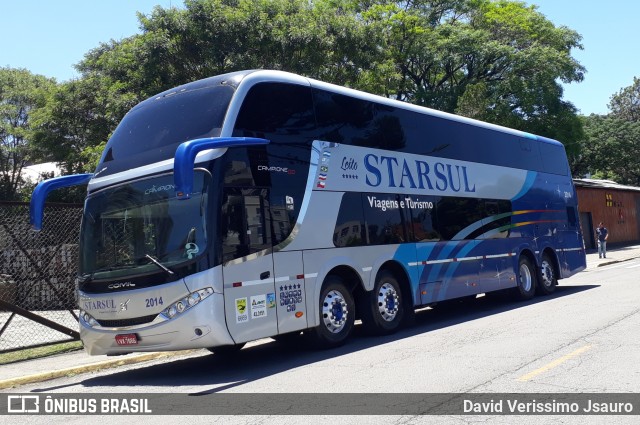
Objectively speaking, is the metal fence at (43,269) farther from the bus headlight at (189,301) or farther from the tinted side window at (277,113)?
the tinted side window at (277,113)

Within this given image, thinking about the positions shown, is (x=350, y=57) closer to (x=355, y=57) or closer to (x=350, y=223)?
(x=355, y=57)

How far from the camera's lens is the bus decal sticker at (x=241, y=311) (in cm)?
901

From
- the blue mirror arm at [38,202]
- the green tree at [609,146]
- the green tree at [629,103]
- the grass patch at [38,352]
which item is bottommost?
the grass patch at [38,352]

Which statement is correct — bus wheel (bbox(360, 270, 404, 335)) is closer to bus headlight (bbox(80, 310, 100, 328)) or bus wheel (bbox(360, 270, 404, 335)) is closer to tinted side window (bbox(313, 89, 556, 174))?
tinted side window (bbox(313, 89, 556, 174))

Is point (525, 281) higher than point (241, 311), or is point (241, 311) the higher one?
point (241, 311)

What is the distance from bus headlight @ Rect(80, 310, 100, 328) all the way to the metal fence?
274cm

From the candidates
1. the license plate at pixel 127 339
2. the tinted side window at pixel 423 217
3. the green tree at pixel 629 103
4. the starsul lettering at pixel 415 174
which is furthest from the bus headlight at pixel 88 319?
the green tree at pixel 629 103

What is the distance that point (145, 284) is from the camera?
8922 millimetres

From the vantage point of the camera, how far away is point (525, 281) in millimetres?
16562

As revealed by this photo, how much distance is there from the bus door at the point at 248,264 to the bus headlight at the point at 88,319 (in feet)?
6.87

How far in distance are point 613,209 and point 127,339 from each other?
39.4 metres

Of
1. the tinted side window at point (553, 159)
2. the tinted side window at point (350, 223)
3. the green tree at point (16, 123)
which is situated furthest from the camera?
the green tree at point (16, 123)

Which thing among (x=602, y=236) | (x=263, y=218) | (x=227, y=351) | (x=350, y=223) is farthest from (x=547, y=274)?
(x=602, y=236)

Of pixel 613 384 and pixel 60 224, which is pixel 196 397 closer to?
pixel 613 384
